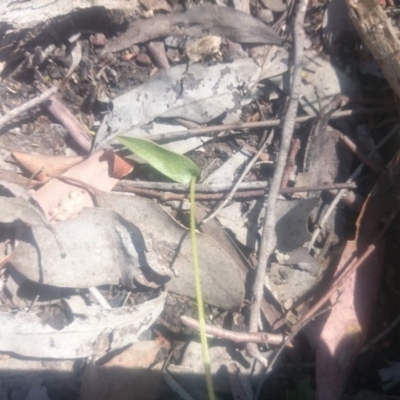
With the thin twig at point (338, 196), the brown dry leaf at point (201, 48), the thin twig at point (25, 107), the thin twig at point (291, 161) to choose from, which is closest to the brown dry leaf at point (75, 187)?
the thin twig at point (25, 107)

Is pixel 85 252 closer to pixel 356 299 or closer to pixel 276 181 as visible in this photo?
pixel 276 181

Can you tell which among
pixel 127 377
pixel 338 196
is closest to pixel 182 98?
pixel 338 196

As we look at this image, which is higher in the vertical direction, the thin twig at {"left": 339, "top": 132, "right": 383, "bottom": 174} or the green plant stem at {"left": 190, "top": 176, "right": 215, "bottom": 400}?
the thin twig at {"left": 339, "top": 132, "right": 383, "bottom": 174}

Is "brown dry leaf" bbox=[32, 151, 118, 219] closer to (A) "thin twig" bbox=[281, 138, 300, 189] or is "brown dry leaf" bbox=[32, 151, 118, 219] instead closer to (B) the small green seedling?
(B) the small green seedling

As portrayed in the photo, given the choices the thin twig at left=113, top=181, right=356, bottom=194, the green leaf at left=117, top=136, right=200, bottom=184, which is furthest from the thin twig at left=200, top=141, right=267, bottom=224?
the green leaf at left=117, top=136, right=200, bottom=184

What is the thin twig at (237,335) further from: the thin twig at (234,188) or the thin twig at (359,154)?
the thin twig at (359,154)

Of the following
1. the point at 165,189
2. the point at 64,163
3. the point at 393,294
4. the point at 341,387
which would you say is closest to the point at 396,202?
the point at 393,294
